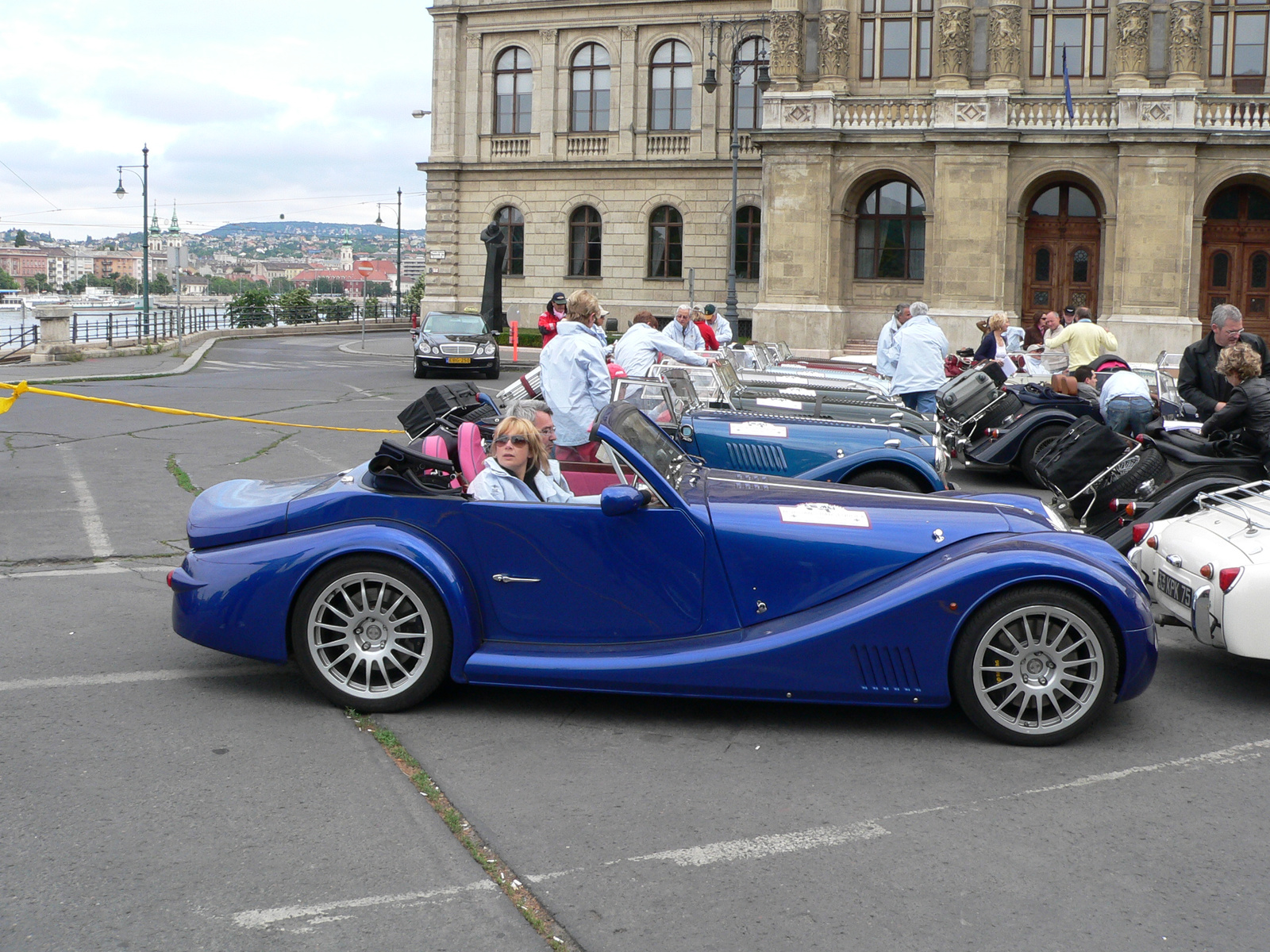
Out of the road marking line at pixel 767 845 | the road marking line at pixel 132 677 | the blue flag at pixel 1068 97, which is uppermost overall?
the blue flag at pixel 1068 97

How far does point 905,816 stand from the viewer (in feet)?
14.8

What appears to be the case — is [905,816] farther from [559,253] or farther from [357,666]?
[559,253]

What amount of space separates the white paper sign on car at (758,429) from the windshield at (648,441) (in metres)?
3.32

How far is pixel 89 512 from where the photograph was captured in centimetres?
1037

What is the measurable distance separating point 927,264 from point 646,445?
30.8 meters

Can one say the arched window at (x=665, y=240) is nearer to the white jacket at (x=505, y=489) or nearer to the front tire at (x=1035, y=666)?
the white jacket at (x=505, y=489)

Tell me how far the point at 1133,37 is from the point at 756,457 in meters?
29.8

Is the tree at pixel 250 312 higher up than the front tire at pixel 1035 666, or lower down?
higher up

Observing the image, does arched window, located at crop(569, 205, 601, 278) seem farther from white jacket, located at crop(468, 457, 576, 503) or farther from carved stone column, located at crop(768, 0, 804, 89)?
white jacket, located at crop(468, 457, 576, 503)

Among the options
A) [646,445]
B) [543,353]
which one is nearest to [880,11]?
[543,353]

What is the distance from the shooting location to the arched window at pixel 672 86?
1757 inches

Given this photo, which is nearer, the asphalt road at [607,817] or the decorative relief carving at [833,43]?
the asphalt road at [607,817]

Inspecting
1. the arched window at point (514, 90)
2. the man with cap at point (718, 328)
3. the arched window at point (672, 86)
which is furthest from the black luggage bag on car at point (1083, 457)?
the arched window at point (514, 90)

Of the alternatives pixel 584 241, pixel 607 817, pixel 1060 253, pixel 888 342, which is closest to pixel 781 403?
pixel 888 342
